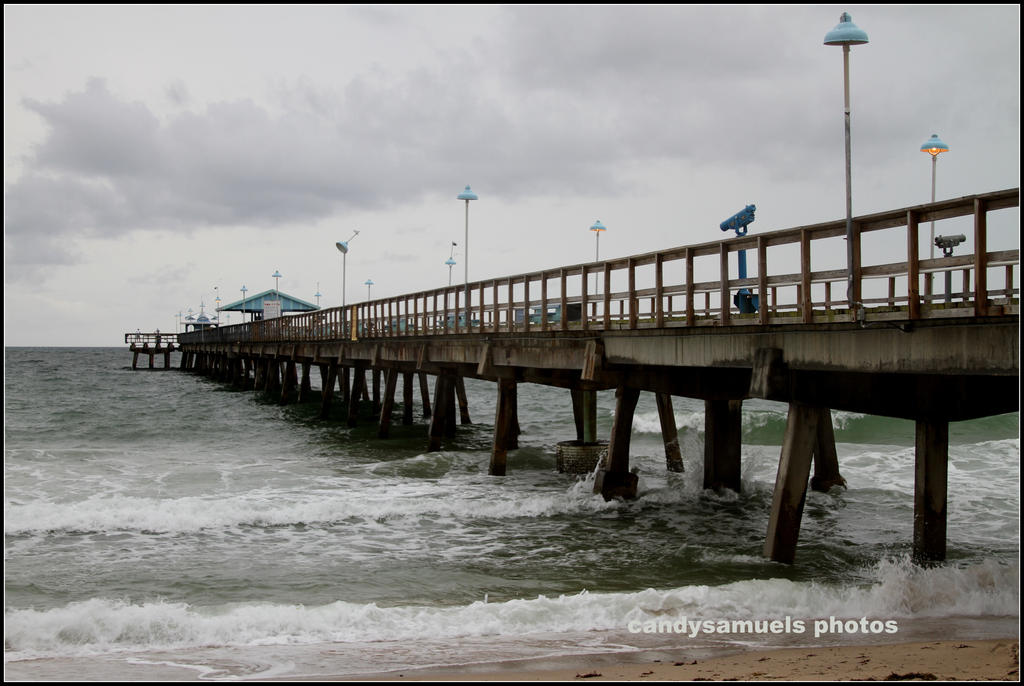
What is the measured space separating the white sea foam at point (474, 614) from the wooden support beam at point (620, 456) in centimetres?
656

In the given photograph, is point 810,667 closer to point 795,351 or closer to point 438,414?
point 795,351

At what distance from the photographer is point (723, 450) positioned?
696 inches

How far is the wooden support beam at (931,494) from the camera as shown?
438 inches

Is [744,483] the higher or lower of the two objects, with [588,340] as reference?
lower

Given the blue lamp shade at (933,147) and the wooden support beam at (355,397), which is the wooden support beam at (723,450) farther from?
the wooden support beam at (355,397)

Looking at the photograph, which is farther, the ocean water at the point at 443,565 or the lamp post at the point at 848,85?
the lamp post at the point at 848,85

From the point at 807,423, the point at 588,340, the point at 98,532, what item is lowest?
the point at 98,532

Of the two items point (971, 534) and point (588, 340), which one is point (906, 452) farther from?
point (588, 340)

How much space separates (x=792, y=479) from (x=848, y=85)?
4.79 meters

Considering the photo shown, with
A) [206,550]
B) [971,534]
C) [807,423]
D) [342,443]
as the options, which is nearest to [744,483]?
[971,534]

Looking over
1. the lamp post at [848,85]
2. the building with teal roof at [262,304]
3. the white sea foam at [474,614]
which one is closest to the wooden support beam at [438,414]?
the white sea foam at [474,614]

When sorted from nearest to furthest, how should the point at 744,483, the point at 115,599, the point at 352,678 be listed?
the point at 352,678, the point at 115,599, the point at 744,483

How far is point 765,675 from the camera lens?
6.95 m

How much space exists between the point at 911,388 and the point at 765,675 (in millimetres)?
5389
